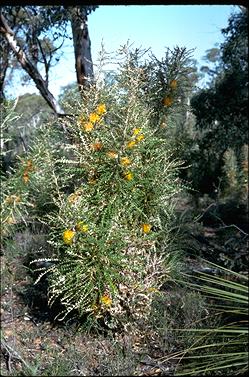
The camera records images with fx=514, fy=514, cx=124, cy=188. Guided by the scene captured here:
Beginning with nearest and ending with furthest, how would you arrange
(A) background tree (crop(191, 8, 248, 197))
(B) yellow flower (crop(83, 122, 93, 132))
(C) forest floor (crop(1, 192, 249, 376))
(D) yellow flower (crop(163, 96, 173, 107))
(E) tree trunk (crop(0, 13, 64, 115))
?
(C) forest floor (crop(1, 192, 249, 376)), (B) yellow flower (crop(83, 122, 93, 132)), (D) yellow flower (crop(163, 96, 173, 107)), (E) tree trunk (crop(0, 13, 64, 115)), (A) background tree (crop(191, 8, 248, 197))

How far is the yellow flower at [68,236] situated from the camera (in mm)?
3062

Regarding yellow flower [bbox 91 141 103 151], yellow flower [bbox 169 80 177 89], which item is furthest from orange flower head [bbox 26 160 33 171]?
yellow flower [bbox 169 80 177 89]

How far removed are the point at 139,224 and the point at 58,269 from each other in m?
0.60

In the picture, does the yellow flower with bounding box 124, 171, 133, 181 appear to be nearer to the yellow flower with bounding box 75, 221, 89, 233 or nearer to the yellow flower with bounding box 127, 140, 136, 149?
the yellow flower with bounding box 127, 140, 136, 149

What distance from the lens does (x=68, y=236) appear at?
306cm

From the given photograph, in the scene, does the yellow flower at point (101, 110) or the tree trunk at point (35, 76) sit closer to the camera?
the yellow flower at point (101, 110)

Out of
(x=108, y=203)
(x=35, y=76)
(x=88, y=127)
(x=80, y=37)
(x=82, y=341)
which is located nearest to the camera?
(x=108, y=203)

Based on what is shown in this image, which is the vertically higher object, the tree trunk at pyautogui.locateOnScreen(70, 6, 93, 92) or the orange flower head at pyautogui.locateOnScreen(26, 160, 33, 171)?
the tree trunk at pyautogui.locateOnScreen(70, 6, 93, 92)

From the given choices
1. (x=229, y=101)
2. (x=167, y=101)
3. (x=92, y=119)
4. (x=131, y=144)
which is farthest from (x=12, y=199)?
(x=229, y=101)

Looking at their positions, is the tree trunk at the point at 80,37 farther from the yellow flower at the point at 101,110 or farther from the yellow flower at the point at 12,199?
the yellow flower at the point at 12,199

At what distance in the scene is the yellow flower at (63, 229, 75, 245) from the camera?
3062mm

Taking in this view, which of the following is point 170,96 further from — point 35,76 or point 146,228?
point 35,76

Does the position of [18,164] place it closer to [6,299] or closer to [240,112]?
[6,299]

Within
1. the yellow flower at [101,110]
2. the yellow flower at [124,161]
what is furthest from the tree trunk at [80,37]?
the yellow flower at [124,161]
